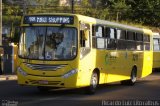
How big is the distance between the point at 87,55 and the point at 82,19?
4.16 feet

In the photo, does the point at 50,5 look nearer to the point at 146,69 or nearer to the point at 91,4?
the point at 91,4

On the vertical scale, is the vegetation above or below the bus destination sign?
below

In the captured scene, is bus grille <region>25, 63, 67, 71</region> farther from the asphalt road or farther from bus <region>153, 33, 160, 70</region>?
bus <region>153, 33, 160, 70</region>

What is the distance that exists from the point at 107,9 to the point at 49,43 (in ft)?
160

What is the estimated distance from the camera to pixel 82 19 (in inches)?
700

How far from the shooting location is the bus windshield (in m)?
17.2

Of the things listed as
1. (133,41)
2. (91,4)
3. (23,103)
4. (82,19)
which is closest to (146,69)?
(133,41)

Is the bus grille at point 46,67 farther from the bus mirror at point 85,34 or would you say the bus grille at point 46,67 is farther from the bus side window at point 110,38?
the bus side window at point 110,38

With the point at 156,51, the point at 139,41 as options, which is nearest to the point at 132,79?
the point at 139,41

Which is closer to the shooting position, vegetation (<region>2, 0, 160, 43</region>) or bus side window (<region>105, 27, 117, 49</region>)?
bus side window (<region>105, 27, 117, 49</region>)

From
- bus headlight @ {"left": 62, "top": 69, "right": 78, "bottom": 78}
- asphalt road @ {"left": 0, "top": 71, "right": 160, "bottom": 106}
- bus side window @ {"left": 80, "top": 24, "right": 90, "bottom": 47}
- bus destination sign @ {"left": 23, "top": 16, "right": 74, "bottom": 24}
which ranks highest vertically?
bus destination sign @ {"left": 23, "top": 16, "right": 74, "bottom": 24}

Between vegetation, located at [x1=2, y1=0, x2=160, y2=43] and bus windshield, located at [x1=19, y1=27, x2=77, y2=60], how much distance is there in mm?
45730

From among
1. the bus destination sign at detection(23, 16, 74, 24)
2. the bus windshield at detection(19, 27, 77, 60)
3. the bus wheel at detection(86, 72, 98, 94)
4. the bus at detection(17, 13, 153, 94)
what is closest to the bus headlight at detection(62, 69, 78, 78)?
the bus at detection(17, 13, 153, 94)

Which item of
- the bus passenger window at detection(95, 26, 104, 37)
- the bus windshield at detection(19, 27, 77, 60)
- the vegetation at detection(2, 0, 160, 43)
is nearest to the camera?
the bus windshield at detection(19, 27, 77, 60)
